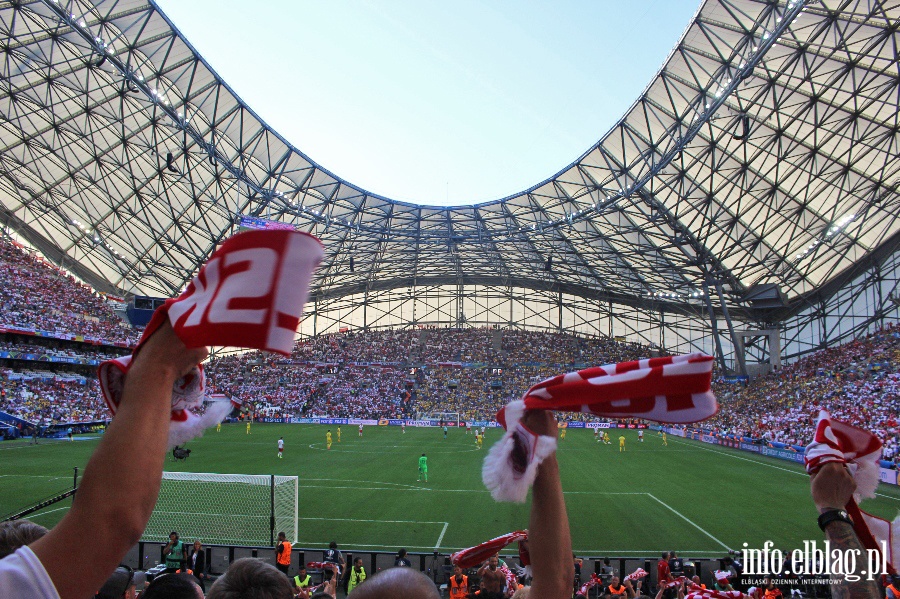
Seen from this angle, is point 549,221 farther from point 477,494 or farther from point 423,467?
point 477,494

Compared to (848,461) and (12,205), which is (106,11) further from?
(848,461)

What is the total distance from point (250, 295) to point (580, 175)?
43047mm

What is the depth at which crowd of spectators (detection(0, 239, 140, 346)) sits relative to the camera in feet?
144

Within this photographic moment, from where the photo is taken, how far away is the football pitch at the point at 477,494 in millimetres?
16391

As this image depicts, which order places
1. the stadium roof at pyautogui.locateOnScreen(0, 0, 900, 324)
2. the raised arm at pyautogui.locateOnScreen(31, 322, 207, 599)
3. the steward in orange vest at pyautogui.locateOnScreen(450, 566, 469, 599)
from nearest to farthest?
the raised arm at pyautogui.locateOnScreen(31, 322, 207, 599), the steward in orange vest at pyautogui.locateOnScreen(450, 566, 469, 599), the stadium roof at pyautogui.locateOnScreen(0, 0, 900, 324)

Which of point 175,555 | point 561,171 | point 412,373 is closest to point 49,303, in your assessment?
point 412,373

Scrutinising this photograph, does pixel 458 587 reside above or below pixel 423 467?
below

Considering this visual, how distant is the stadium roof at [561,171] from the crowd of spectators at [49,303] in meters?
3.23

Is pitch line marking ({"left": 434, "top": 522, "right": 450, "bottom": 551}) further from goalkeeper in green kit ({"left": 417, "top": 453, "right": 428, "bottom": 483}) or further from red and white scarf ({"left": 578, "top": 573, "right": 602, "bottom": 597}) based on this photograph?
goalkeeper in green kit ({"left": 417, "top": 453, "right": 428, "bottom": 483})

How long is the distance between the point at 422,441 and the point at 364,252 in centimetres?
2238

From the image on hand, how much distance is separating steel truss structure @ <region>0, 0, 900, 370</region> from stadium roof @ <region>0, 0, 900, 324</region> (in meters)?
0.15

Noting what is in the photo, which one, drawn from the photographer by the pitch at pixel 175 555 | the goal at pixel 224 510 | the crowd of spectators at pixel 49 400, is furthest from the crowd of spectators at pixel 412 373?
the photographer by the pitch at pixel 175 555

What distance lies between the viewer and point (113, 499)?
52.1 inches

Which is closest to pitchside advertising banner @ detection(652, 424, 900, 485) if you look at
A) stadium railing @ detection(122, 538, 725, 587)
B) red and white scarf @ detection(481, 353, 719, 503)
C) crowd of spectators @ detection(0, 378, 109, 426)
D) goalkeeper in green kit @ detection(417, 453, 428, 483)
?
stadium railing @ detection(122, 538, 725, 587)
